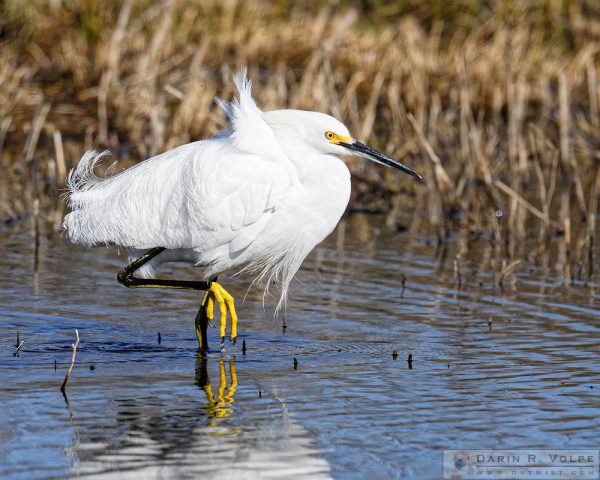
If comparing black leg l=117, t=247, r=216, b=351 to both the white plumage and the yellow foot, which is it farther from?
the white plumage

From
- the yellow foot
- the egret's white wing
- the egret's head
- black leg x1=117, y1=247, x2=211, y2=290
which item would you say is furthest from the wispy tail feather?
the egret's head

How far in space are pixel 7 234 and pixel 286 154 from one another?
3.67 meters

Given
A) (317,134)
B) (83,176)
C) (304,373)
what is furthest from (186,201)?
(304,373)

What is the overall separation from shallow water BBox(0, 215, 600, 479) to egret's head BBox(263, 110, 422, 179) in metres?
1.04

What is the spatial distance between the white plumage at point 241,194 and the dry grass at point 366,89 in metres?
2.92

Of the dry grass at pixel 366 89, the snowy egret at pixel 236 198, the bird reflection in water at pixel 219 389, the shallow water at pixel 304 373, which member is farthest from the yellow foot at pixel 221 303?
the dry grass at pixel 366 89

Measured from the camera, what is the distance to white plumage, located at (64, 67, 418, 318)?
19.3 ft

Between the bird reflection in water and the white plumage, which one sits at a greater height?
the white plumage

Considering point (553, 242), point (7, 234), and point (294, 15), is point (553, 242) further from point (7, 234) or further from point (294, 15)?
point (294, 15)

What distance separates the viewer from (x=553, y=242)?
9.17 m

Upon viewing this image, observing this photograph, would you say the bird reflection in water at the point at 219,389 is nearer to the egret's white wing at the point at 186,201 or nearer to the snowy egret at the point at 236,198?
the snowy egret at the point at 236,198

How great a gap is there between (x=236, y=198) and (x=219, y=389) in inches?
42.5

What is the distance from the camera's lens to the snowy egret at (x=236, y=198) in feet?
19.3

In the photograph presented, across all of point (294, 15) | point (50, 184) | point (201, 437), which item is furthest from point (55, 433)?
point (294, 15)
